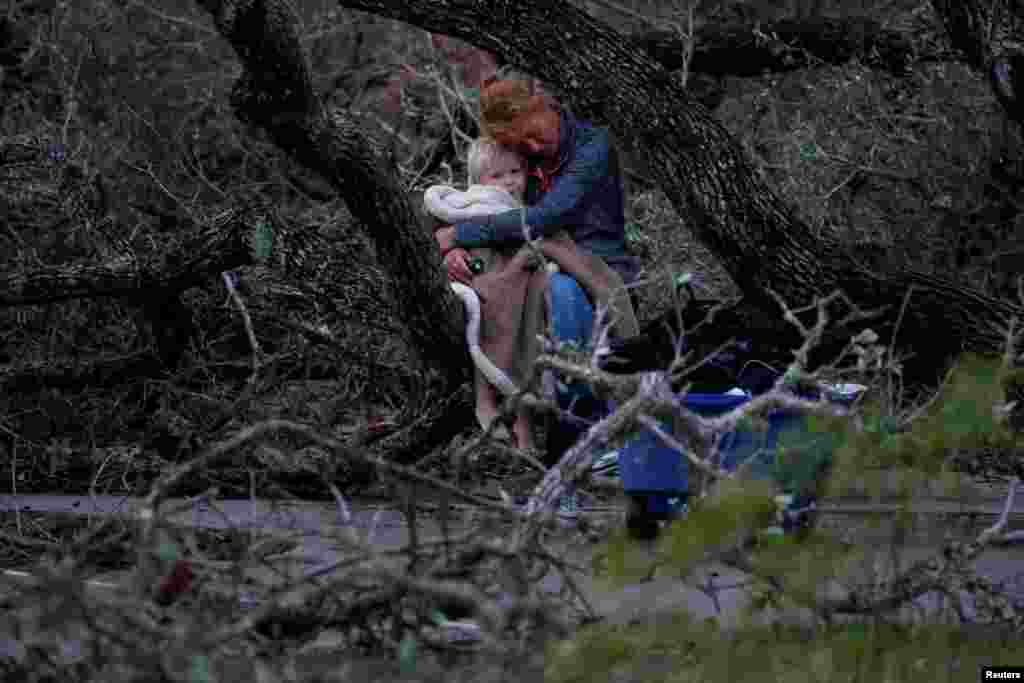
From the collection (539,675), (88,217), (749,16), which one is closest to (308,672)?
(539,675)

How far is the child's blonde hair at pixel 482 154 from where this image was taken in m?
8.58

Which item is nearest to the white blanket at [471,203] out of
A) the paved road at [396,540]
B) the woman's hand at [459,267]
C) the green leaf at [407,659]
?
the woman's hand at [459,267]

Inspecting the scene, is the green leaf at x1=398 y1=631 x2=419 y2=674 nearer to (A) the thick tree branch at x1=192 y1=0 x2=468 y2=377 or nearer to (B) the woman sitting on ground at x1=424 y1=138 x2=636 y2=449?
(A) the thick tree branch at x1=192 y1=0 x2=468 y2=377

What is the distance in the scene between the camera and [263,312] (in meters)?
8.45

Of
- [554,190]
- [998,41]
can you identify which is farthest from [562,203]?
[998,41]

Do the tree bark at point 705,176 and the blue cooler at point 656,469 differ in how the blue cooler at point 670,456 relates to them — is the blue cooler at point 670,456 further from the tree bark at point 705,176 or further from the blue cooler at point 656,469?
the tree bark at point 705,176

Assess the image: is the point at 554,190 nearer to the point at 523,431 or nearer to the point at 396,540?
→ the point at 523,431

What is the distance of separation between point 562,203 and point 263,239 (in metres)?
1.24

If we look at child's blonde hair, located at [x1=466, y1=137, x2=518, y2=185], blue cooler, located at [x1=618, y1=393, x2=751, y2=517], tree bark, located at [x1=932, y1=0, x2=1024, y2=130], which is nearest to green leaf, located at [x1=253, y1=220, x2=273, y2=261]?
child's blonde hair, located at [x1=466, y1=137, x2=518, y2=185]

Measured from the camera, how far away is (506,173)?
861 centimetres

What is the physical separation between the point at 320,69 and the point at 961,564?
896cm

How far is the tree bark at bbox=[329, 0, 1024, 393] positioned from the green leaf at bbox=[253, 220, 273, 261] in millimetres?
975

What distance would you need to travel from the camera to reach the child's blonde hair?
858 centimetres

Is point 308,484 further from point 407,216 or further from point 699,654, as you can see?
point 699,654
